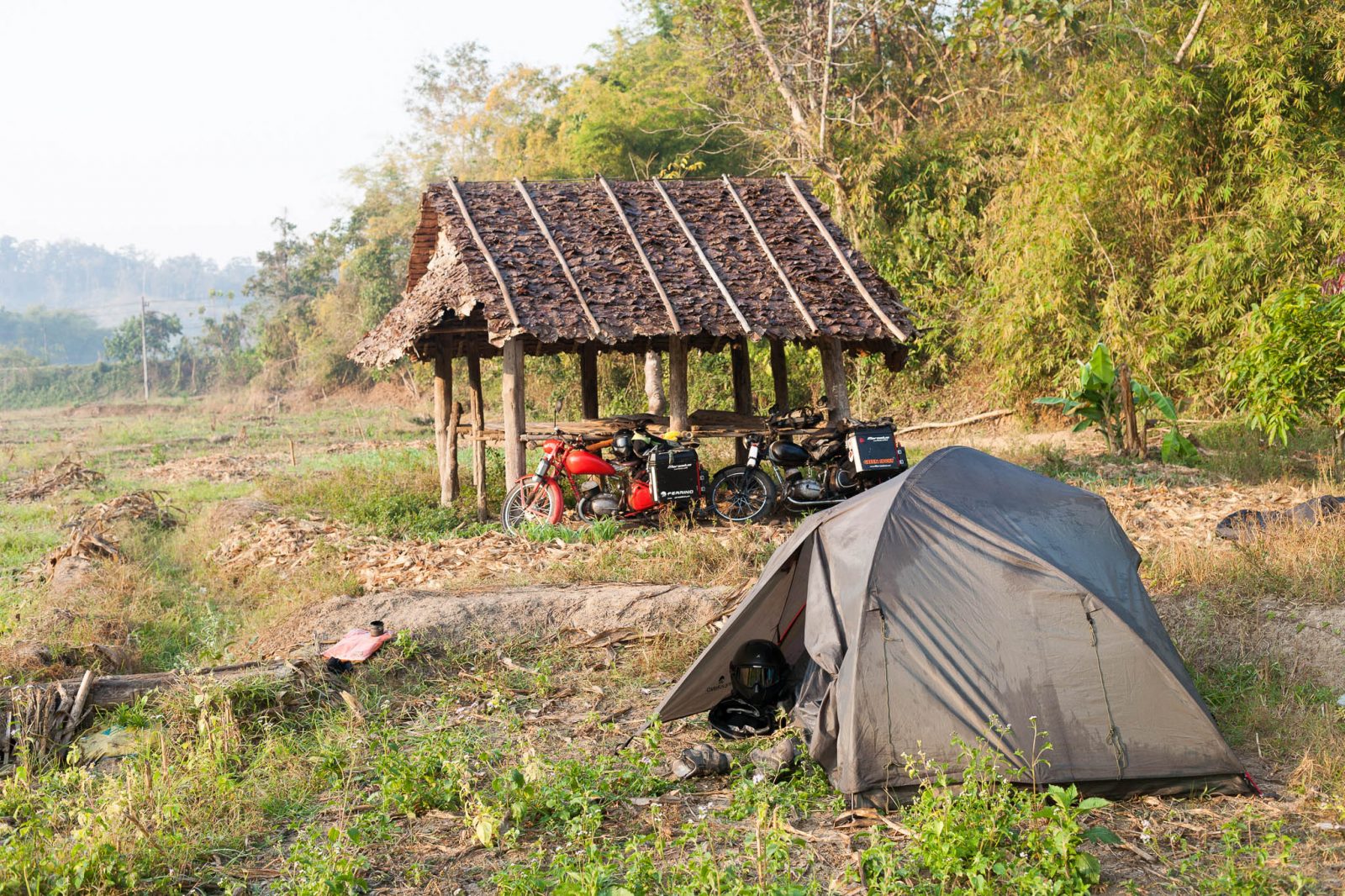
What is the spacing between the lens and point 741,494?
10172 millimetres

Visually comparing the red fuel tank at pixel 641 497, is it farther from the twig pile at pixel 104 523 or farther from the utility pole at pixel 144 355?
the utility pole at pixel 144 355

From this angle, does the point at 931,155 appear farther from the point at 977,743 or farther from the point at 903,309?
the point at 977,743

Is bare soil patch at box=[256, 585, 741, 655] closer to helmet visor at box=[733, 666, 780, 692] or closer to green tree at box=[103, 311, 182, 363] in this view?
helmet visor at box=[733, 666, 780, 692]

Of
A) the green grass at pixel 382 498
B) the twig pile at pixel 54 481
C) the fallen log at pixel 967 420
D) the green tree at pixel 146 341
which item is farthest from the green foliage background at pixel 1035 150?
the green tree at pixel 146 341

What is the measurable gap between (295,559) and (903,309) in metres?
5.89

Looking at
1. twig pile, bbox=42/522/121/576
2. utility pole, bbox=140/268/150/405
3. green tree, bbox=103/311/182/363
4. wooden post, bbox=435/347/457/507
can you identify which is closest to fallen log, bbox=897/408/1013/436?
wooden post, bbox=435/347/457/507

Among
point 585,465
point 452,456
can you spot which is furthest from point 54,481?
point 585,465

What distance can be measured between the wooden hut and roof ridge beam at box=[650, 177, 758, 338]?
2cm

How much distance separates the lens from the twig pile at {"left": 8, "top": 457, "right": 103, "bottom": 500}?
1429 cm

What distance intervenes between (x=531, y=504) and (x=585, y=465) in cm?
60

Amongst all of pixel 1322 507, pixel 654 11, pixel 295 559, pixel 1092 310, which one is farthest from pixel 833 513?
pixel 654 11

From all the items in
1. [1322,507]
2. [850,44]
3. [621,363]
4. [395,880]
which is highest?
[850,44]

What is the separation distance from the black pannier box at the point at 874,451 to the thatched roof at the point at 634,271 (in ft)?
2.92

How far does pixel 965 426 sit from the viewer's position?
1622cm
